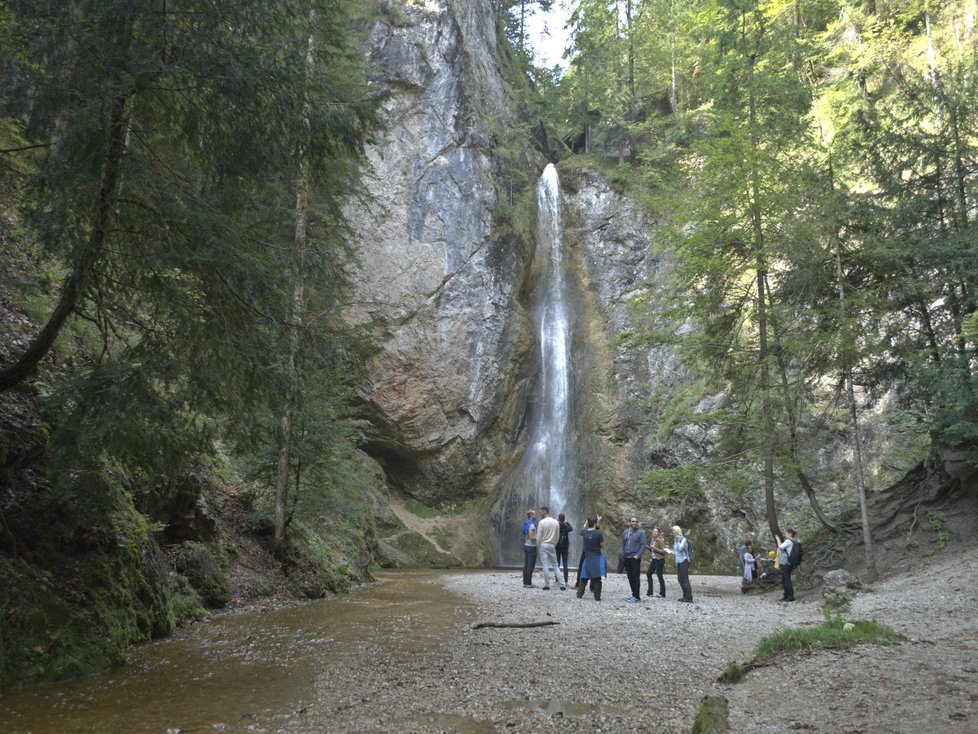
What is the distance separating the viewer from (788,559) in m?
12.4

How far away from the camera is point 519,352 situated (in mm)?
28625

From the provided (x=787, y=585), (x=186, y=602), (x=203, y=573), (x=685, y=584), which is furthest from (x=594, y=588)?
(x=186, y=602)

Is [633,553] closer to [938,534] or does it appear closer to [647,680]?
[938,534]

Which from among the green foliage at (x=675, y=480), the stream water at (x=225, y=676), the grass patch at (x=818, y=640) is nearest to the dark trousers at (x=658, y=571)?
the green foliage at (x=675, y=480)

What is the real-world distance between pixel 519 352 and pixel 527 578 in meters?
15.6

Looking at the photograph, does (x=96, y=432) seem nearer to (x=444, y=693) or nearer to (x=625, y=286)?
(x=444, y=693)

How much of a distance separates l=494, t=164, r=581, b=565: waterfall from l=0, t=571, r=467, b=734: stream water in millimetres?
16553

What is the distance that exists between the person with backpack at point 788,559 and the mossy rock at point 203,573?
9.61 m

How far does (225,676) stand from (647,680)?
3498 mm

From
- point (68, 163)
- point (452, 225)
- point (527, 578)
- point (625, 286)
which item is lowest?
point (527, 578)

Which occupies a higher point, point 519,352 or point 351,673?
point 519,352

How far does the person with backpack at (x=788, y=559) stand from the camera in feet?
39.9

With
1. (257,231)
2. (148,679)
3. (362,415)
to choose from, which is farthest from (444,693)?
(362,415)

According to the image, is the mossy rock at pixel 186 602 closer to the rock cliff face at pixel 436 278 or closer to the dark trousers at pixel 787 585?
the dark trousers at pixel 787 585
